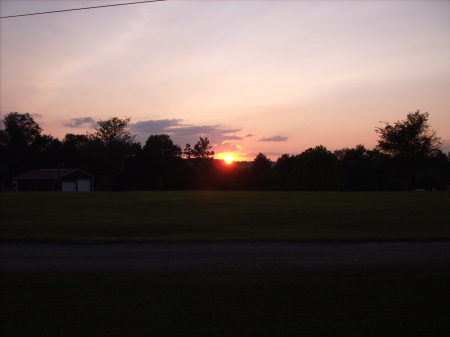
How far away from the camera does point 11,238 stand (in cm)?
1294

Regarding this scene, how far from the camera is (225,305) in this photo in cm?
638

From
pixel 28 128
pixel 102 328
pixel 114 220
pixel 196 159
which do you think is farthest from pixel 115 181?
pixel 102 328

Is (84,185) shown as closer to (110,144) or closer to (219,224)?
(110,144)

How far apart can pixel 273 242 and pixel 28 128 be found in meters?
98.8

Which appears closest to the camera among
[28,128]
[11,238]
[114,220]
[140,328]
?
[140,328]

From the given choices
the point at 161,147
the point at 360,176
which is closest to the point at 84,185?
the point at 161,147

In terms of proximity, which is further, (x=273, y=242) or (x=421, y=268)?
(x=273, y=242)

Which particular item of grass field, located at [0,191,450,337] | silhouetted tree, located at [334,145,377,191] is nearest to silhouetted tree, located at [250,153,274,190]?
silhouetted tree, located at [334,145,377,191]

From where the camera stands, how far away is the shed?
70.9 meters

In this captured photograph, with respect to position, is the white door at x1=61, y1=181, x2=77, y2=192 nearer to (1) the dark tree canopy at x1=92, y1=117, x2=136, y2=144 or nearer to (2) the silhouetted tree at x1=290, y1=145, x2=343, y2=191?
(1) the dark tree canopy at x1=92, y1=117, x2=136, y2=144

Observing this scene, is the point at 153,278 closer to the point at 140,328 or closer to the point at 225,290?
the point at 225,290

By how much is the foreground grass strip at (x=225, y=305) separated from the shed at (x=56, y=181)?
219 feet

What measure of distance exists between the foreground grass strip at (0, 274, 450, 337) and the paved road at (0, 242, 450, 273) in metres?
0.73

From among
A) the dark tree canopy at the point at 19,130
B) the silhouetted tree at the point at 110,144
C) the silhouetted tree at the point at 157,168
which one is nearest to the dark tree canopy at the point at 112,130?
the silhouetted tree at the point at 110,144
